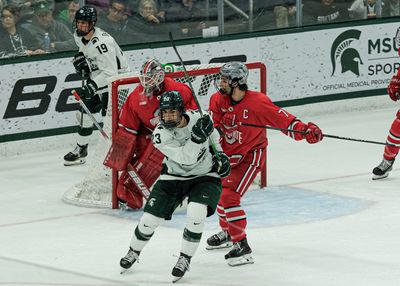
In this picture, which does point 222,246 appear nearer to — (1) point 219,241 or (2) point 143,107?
(1) point 219,241

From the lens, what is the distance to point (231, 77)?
294 inches

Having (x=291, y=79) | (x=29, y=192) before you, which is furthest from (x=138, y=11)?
(x=29, y=192)

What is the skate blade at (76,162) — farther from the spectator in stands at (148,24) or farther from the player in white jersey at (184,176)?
the player in white jersey at (184,176)

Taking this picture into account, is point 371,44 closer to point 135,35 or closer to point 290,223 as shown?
point 135,35

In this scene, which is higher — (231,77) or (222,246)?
(231,77)

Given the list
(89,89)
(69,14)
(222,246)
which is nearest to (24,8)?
(69,14)

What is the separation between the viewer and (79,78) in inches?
451

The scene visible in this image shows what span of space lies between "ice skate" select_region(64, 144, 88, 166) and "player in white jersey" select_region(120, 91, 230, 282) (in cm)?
391

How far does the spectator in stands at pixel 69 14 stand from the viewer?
11516mm

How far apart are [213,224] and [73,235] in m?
1.02

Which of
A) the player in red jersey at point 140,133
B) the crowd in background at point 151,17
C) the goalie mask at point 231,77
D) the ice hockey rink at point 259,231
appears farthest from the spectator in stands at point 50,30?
the goalie mask at point 231,77

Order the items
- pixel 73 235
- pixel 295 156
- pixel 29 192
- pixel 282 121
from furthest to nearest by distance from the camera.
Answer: pixel 295 156
pixel 29 192
pixel 73 235
pixel 282 121

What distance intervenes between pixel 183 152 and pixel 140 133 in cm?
194

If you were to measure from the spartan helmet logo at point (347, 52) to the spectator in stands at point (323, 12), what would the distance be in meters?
0.22
